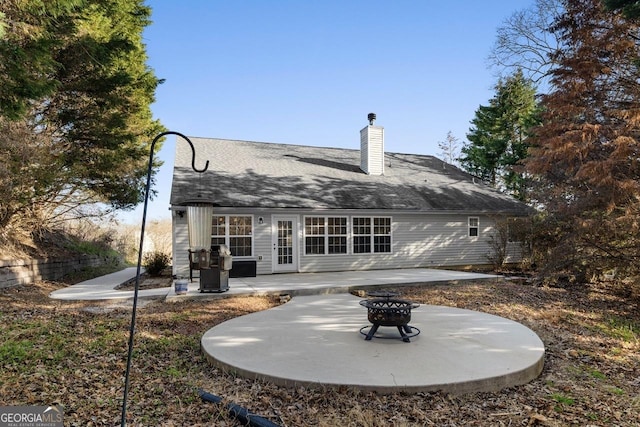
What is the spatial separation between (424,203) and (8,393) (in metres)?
13.1

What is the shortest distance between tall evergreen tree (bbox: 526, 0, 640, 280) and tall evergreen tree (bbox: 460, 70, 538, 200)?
1237cm

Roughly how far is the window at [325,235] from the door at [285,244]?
0.42 metres

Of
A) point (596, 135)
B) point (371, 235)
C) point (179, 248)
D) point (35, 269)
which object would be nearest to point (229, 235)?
point (179, 248)

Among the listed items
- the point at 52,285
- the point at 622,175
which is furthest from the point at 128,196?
the point at 622,175

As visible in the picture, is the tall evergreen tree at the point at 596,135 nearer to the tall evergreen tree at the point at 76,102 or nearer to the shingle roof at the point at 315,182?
the shingle roof at the point at 315,182

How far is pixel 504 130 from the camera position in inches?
924

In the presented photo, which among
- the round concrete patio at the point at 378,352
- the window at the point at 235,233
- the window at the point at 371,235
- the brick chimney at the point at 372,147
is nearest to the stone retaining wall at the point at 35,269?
the window at the point at 235,233

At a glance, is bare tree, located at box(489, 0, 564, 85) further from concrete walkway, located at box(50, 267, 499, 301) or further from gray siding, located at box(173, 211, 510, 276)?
concrete walkway, located at box(50, 267, 499, 301)

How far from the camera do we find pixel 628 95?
970 centimetres

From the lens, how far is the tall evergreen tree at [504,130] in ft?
74.2

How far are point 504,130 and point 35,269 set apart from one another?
79.4 feet

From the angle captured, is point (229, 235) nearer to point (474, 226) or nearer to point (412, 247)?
point (412, 247)

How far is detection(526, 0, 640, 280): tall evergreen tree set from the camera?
8.79m

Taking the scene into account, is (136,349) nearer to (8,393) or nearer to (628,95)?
(8,393)
